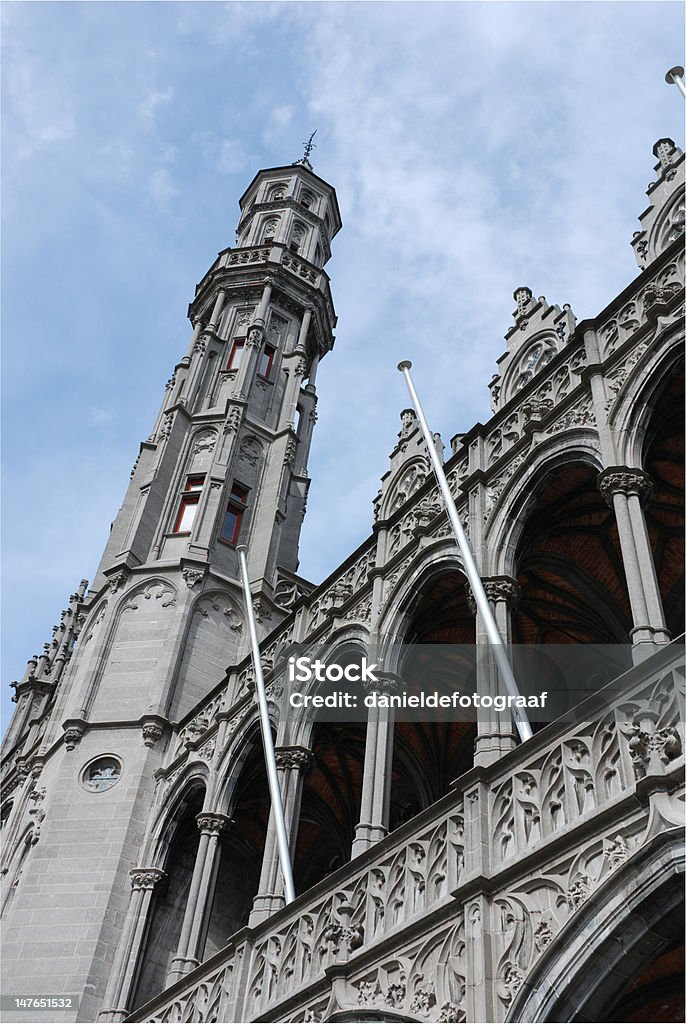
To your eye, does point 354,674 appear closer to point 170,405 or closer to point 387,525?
point 387,525

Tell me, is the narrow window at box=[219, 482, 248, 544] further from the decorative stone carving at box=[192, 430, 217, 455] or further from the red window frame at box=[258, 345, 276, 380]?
the red window frame at box=[258, 345, 276, 380]

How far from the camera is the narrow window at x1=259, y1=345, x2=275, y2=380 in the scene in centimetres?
2808

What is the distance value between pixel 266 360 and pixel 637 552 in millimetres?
19202

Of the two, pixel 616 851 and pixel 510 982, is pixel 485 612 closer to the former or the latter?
pixel 616 851

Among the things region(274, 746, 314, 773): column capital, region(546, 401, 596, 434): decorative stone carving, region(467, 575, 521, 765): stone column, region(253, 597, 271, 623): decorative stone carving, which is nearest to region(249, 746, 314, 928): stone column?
region(274, 746, 314, 773): column capital

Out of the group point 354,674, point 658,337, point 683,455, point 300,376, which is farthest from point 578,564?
point 300,376

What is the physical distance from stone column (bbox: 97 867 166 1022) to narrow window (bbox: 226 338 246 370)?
568 inches

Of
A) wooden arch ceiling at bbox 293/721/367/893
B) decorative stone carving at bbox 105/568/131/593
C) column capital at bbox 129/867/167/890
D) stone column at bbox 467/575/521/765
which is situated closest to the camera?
stone column at bbox 467/575/521/765

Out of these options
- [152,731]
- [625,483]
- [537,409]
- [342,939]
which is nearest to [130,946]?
[152,731]

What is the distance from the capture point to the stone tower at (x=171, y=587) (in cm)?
1734

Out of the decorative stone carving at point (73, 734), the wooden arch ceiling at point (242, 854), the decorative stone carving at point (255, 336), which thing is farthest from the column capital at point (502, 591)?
the decorative stone carving at point (255, 336)

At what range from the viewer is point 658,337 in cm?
1181

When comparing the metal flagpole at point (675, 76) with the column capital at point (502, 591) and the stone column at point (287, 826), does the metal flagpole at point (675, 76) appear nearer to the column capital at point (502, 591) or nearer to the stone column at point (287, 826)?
the column capital at point (502, 591)

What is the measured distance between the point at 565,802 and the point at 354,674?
6.71 m
